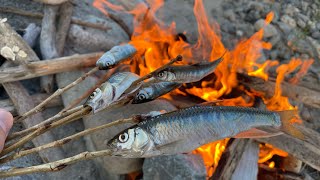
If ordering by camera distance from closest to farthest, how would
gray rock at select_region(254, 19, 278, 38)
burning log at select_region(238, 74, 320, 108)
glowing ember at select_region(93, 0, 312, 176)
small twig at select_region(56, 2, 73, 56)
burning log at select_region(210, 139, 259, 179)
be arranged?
burning log at select_region(210, 139, 259, 179) < burning log at select_region(238, 74, 320, 108) < glowing ember at select_region(93, 0, 312, 176) < small twig at select_region(56, 2, 73, 56) < gray rock at select_region(254, 19, 278, 38)

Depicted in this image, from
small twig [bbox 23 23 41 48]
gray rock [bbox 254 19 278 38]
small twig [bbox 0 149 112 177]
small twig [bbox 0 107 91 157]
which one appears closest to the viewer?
small twig [bbox 0 149 112 177]

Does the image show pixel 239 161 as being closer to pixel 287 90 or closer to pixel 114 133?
pixel 287 90

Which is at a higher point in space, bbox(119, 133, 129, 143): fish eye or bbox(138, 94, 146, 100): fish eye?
bbox(119, 133, 129, 143): fish eye

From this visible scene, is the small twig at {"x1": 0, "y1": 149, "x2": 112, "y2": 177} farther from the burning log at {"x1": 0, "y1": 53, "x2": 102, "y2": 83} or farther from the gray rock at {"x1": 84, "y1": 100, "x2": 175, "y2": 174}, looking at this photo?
the burning log at {"x1": 0, "y1": 53, "x2": 102, "y2": 83}

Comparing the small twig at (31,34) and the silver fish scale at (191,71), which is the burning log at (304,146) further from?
the small twig at (31,34)

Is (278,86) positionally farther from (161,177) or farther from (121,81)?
(121,81)

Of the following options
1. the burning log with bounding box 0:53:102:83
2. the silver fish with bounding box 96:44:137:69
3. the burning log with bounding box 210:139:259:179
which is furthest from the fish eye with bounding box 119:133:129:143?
the burning log with bounding box 0:53:102:83

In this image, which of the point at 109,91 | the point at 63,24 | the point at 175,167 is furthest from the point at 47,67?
the point at 175,167
